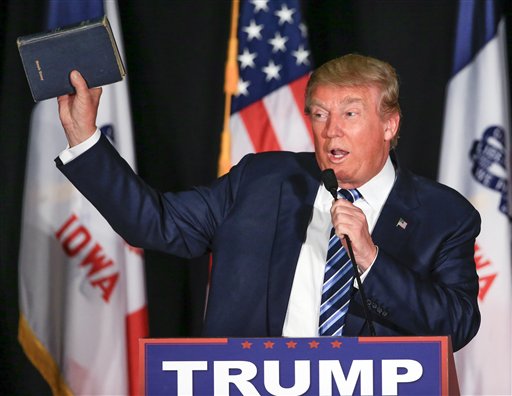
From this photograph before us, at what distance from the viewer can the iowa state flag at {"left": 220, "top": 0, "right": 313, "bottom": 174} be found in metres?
4.18

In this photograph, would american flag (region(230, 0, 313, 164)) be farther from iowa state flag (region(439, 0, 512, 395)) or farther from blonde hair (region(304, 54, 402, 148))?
blonde hair (region(304, 54, 402, 148))

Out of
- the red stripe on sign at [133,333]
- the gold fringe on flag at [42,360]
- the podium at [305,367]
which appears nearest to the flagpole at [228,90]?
the red stripe on sign at [133,333]

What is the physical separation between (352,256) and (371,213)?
49 centimetres

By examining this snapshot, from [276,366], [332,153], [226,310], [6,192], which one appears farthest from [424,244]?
[6,192]

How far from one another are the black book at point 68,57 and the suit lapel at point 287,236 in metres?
0.55

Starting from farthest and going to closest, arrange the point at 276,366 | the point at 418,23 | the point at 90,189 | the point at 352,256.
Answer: the point at 418,23
the point at 90,189
the point at 352,256
the point at 276,366

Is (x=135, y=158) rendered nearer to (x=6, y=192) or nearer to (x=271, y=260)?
(x=6, y=192)

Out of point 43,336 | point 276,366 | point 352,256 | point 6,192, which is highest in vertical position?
point 352,256

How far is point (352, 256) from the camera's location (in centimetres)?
209

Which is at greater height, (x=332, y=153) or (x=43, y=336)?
(x=332, y=153)

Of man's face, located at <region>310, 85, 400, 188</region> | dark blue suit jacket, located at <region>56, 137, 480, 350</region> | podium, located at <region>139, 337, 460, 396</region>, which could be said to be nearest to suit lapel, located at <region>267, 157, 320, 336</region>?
dark blue suit jacket, located at <region>56, 137, 480, 350</region>

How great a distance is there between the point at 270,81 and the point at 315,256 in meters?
1.84

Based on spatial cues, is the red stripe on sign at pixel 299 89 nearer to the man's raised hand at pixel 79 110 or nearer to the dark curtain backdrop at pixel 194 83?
the dark curtain backdrop at pixel 194 83

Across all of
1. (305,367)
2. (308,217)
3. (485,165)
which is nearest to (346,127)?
(308,217)
